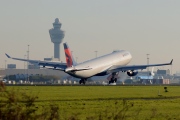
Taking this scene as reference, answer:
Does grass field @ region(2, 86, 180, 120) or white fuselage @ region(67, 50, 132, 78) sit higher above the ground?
white fuselage @ region(67, 50, 132, 78)

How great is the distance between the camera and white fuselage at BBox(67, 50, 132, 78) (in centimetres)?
11906

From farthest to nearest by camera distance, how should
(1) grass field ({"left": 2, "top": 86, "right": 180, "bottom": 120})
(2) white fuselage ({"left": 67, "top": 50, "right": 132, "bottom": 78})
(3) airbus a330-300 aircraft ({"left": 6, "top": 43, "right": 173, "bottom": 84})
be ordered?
(2) white fuselage ({"left": 67, "top": 50, "right": 132, "bottom": 78}) < (3) airbus a330-300 aircraft ({"left": 6, "top": 43, "right": 173, "bottom": 84}) < (1) grass field ({"left": 2, "top": 86, "right": 180, "bottom": 120})

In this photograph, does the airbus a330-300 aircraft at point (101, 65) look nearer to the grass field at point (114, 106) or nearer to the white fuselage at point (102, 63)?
the white fuselage at point (102, 63)

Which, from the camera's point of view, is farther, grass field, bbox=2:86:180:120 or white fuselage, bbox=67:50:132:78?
white fuselage, bbox=67:50:132:78

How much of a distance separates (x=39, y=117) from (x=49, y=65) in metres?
108

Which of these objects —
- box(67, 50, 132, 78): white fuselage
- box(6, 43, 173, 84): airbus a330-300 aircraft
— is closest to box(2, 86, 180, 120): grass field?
box(67, 50, 132, 78): white fuselage

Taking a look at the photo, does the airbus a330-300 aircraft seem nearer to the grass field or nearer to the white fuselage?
the white fuselage

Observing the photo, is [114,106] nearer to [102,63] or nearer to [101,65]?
[101,65]

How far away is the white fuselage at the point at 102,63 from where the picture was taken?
119062 millimetres

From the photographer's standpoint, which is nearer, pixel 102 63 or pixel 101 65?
pixel 101 65

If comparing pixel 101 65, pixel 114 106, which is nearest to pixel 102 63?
pixel 101 65

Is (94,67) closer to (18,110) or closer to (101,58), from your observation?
(101,58)

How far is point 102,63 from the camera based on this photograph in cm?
12738

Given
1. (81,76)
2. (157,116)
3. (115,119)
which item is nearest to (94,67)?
Answer: (81,76)
